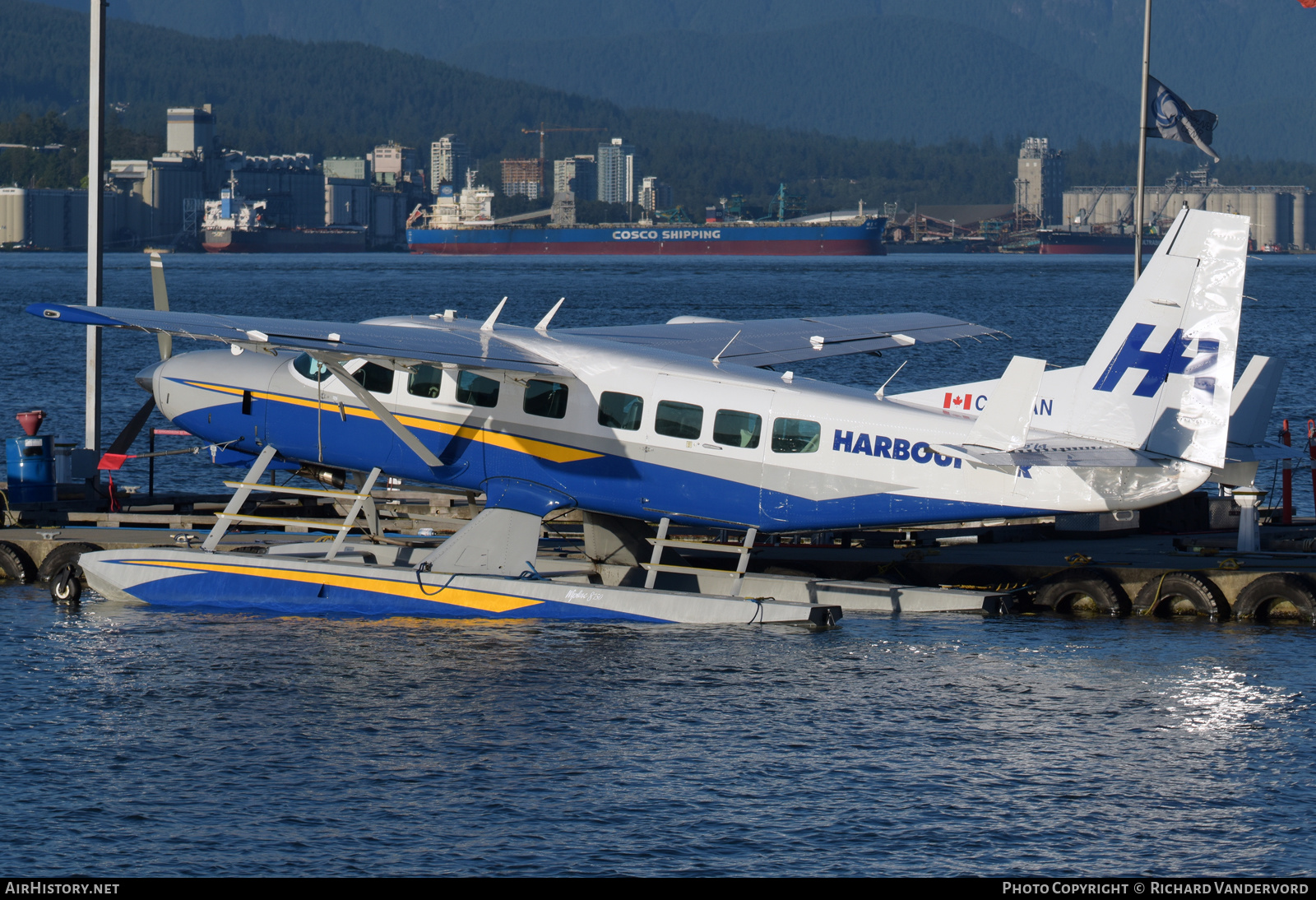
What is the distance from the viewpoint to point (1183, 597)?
18406mm

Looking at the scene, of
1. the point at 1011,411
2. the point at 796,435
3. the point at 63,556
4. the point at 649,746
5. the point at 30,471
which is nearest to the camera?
the point at 649,746

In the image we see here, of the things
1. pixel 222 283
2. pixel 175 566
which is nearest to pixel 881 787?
pixel 175 566

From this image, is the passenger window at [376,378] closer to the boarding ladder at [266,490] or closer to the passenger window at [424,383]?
the passenger window at [424,383]

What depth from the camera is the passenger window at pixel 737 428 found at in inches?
691

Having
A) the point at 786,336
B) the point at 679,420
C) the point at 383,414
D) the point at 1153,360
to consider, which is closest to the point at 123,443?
the point at 383,414

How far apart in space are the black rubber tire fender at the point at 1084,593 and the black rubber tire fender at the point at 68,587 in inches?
460

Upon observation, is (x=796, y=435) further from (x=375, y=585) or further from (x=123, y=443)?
(x=123, y=443)

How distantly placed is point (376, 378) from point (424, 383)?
24.1 inches

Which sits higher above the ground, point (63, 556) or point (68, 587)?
point (63, 556)

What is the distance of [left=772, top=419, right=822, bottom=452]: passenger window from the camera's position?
17.4 metres

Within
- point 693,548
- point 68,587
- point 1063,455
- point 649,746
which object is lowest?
point 649,746

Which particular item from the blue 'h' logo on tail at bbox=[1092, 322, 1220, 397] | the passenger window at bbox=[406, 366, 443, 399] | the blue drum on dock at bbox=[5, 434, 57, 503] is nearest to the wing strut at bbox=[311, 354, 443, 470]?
the passenger window at bbox=[406, 366, 443, 399]

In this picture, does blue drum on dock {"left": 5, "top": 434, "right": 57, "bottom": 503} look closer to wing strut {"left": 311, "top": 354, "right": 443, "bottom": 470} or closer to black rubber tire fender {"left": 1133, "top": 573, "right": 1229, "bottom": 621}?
wing strut {"left": 311, "top": 354, "right": 443, "bottom": 470}

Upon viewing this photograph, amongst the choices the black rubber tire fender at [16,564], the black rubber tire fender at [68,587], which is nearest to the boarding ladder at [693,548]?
the black rubber tire fender at [68,587]
